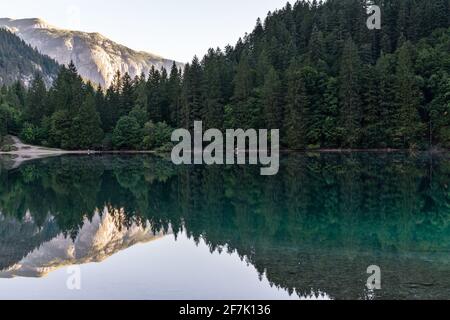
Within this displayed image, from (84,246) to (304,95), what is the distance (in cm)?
6109

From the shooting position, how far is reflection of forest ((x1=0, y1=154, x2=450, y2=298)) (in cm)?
1183

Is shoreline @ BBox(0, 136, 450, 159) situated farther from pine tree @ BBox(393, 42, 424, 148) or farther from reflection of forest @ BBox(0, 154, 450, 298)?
reflection of forest @ BBox(0, 154, 450, 298)

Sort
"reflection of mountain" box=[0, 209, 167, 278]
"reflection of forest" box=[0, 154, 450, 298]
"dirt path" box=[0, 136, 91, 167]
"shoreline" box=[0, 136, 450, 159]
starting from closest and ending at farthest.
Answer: "reflection of forest" box=[0, 154, 450, 298] < "reflection of mountain" box=[0, 209, 167, 278] < "shoreline" box=[0, 136, 450, 159] < "dirt path" box=[0, 136, 91, 167]

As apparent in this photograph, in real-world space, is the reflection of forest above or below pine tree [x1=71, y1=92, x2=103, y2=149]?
below

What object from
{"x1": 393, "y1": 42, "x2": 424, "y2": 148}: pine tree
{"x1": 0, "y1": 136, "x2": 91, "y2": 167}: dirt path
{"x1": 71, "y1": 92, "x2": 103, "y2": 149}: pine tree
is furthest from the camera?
{"x1": 71, "y1": 92, "x2": 103, "y2": 149}: pine tree

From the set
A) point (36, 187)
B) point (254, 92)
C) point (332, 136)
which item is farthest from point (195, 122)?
point (36, 187)

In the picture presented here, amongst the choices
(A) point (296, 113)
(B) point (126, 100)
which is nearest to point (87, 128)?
(B) point (126, 100)

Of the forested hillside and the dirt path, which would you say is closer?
the forested hillside

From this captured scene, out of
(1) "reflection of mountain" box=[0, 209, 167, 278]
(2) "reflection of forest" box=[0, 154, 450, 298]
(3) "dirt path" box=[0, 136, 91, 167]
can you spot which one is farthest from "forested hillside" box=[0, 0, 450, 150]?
(1) "reflection of mountain" box=[0, 209, 167, 278]

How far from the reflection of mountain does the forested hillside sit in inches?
2172

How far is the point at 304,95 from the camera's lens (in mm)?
73312

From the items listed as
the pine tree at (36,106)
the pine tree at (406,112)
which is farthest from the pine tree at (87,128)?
the pine tree at (406,112)

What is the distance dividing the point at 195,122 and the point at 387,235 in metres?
66.9
